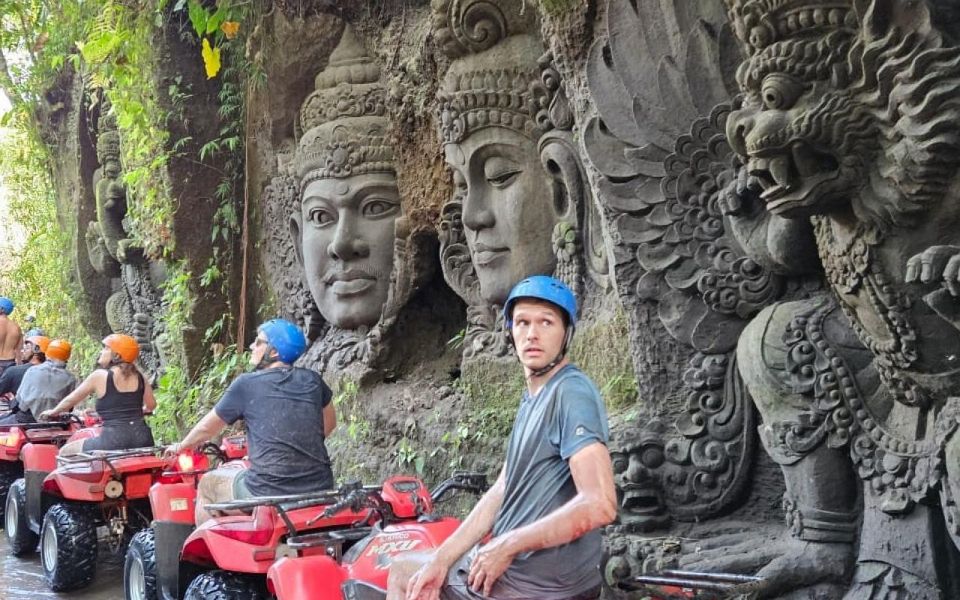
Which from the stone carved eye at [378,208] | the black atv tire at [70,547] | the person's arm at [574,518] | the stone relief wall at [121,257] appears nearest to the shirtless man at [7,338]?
the stone relief wall at [121,257]

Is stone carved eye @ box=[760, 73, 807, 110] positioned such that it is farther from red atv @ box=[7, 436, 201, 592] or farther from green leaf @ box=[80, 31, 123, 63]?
green leaf @ box=[80, 31, 123, 63]

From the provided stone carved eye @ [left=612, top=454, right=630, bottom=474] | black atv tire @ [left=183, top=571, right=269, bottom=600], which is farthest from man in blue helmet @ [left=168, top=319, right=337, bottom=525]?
stone carved eye @ [left=612, top=454, right=630, bottom=474]

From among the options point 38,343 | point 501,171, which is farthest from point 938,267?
point 38,343

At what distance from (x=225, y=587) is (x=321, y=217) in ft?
15.1

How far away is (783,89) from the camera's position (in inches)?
150

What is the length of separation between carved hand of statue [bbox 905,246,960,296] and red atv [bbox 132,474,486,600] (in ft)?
5.88

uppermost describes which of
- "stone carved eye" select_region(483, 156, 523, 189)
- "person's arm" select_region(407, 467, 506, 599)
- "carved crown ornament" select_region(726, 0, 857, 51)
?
"stone carved eye" select_region(483, 156, 523, 189)

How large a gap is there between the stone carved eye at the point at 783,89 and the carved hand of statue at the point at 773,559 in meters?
1.85

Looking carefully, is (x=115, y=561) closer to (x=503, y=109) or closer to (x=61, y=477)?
(x=61, y=477)

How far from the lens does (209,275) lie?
1091cm

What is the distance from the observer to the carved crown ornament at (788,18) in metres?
3.77

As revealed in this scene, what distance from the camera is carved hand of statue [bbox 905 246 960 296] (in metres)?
3.55

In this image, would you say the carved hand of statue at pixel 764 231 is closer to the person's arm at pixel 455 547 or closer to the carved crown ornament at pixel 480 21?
the person's arm at pixel 455 547

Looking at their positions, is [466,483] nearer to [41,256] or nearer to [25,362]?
[25,362]
